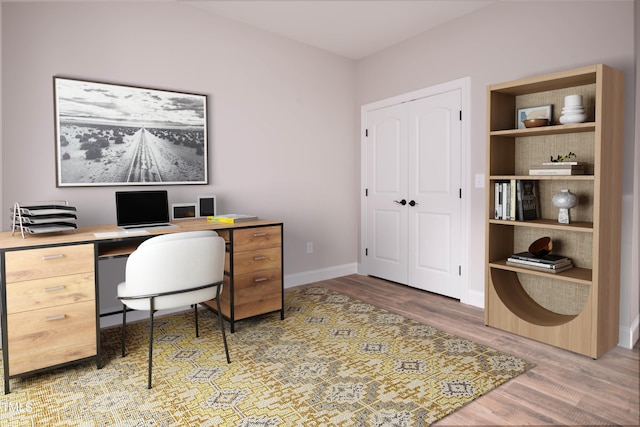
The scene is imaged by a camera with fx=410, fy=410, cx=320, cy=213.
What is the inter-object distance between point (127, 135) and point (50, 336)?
1.61m

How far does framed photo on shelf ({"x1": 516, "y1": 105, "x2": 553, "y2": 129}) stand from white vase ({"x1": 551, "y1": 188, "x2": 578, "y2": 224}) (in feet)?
1.96

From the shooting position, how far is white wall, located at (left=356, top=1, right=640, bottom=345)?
272cm

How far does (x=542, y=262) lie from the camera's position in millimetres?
2840

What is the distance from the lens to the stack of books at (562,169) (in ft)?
8.78

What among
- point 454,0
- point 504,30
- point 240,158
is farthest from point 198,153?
point 504,30

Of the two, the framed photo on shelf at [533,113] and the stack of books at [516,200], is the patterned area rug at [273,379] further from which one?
the framed photo on shelf at [533,113]

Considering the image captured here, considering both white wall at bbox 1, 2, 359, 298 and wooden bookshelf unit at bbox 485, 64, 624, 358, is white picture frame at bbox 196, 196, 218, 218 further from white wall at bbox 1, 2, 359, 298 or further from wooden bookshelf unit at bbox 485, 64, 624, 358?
wooden bookshelf unit at bbox 485, 64, 624, 358

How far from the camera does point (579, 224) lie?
2760mm

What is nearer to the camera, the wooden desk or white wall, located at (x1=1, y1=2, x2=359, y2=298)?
the wooden desk

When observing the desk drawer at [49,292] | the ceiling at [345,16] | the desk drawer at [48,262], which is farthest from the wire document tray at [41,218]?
the ceiling at [345,16]

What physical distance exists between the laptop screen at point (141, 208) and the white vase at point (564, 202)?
2801mm

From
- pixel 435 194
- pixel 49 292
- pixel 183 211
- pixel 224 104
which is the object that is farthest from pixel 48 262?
pixel 435 194

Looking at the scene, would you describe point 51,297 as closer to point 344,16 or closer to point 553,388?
point 553,388


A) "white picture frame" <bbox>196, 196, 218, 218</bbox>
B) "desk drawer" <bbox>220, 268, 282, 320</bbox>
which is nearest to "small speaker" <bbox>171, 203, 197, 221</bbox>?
"white picture frame" <bbox>196, 196, 218, 218</bbox>
